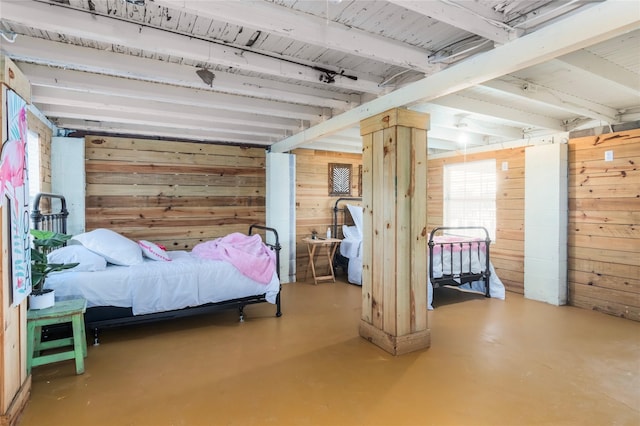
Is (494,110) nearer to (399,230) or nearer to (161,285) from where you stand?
(399,230)

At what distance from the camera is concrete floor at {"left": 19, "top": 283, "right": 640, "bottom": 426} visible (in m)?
1.94

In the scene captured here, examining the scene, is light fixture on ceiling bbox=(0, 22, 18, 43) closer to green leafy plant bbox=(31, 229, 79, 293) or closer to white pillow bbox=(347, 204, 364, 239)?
green leafy plant bbox=(31, 229, 79, 293)

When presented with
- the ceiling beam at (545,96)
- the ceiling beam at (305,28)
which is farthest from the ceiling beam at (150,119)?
the ceiling beam at (545,96)

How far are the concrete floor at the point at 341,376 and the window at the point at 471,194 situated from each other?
1894mm

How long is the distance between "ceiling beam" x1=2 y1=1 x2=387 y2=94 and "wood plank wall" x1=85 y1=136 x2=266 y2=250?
9.14 ft

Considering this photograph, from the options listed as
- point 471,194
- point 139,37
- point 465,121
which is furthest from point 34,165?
point 471,194

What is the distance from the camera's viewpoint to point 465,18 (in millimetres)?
1747

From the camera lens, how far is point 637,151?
11.7ft

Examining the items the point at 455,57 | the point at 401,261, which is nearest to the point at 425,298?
the point at 401,261

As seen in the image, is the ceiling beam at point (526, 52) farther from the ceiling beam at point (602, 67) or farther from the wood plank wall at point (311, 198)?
the wood plank wall at point (311, 198)

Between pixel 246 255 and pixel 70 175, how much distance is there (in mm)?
2502

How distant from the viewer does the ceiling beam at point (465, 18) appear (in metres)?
1.63

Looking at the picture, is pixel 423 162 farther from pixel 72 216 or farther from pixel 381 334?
pixel 72 216

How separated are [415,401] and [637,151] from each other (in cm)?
360
